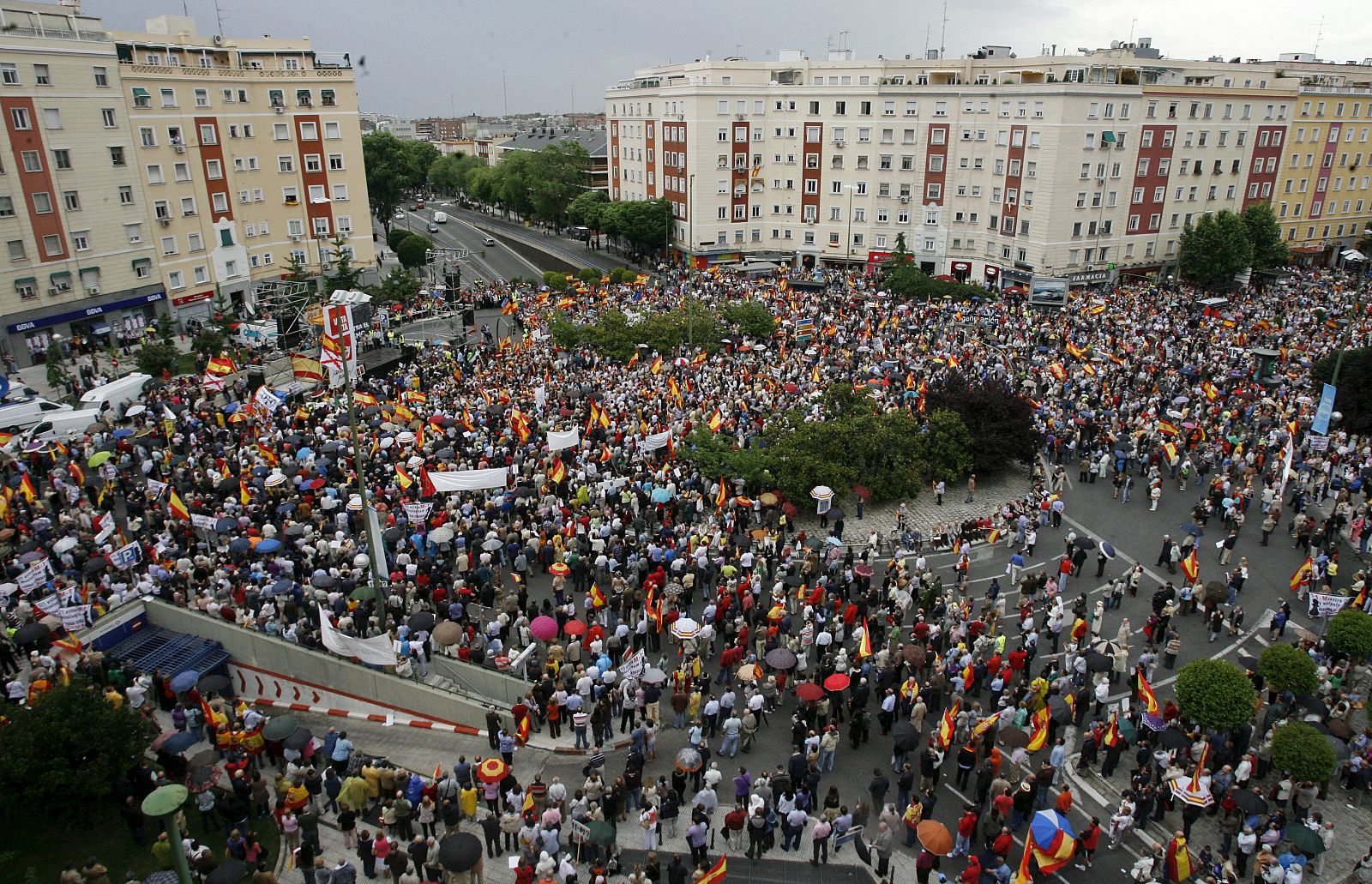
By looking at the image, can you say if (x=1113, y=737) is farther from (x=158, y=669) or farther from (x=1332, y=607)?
(x=158, y=669)

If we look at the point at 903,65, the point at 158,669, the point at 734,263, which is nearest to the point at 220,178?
the point at 734,263

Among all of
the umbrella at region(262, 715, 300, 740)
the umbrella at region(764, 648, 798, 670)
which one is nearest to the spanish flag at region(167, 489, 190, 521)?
the umbrella at region(262, 715, 300, 740)

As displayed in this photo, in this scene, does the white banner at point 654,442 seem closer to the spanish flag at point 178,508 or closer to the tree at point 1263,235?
the spanish flag at point 178,508

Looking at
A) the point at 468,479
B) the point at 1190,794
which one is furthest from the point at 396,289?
the point at 1190,794

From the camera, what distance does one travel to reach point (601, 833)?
14.8m

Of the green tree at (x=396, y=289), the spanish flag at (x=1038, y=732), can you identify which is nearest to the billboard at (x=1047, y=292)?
the green tree at (x=396, y=289)

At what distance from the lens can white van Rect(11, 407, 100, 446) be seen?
32938 mm

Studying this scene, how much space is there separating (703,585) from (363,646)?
29.1 ft

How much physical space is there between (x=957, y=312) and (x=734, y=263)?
88.8 feet

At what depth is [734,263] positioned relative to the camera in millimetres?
75688

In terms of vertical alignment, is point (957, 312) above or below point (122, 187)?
below

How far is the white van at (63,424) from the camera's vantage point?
32938 millimetres

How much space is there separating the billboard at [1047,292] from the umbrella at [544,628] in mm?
48749

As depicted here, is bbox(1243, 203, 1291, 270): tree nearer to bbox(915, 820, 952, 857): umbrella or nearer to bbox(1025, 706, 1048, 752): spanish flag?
bbox(1025, 706, 1048, 752): spanish flag
